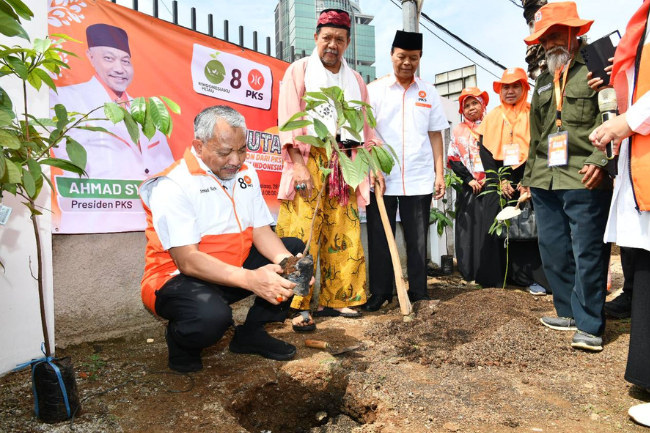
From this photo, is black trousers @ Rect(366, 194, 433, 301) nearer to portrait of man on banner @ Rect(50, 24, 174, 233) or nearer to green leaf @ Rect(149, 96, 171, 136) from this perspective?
portrait of man on banner @ Rect(50, 24, 174, 233)

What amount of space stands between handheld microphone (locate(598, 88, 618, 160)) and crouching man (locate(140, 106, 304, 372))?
143 cm

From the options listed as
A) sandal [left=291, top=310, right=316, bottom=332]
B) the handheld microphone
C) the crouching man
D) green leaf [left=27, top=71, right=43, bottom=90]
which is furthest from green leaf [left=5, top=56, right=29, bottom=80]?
the handheld microphone

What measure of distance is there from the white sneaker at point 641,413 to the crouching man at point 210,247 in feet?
4.11

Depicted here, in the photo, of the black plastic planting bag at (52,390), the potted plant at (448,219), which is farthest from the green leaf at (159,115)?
the potted plant at (448,219)

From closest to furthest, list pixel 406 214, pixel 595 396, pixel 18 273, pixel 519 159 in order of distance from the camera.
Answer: pixel 595 396
pixel 18 273
pixel 406 214
pixel 519 159

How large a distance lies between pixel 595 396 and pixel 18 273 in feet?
7.95

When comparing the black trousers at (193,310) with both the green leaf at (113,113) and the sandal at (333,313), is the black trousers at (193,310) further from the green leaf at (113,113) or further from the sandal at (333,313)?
the sandal at (333,313)

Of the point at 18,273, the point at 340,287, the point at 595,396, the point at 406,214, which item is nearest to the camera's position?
the point at 595,396

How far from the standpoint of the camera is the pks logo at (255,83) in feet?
9.83

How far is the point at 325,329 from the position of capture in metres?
2.62

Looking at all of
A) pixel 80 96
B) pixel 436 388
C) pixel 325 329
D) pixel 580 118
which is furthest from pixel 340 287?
pixel 80 96

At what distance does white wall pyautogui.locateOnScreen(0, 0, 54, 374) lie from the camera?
1843 millimetres

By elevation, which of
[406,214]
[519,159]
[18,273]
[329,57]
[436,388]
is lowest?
[436,388]

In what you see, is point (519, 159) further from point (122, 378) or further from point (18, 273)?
point (18, 273)
